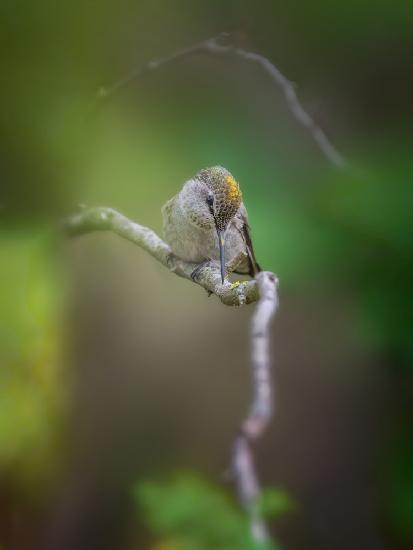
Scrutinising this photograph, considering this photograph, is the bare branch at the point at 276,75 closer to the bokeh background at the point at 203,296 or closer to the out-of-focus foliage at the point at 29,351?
the bokeh background at the point at 203,296

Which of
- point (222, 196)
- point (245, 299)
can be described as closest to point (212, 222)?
point (222, 196)

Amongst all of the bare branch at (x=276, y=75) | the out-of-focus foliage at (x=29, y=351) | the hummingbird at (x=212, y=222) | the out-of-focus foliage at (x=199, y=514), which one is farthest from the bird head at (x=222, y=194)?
the out-of-focus foliage at (x=199, y=514)

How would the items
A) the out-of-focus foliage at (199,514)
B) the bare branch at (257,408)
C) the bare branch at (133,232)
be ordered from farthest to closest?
the bare branch at (133,232), the out-of-focus foliage at (199,514), the bare branch at (257,408)

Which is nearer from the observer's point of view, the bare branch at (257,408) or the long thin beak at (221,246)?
the bare branch at (257,408)

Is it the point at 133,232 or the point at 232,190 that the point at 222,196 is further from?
the point at 133,232

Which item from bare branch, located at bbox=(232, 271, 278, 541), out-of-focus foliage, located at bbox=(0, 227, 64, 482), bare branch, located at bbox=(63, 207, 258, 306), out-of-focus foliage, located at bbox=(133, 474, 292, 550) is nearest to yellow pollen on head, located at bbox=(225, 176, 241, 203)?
bare branch, located at bbox=(63, 207, 258, 306)

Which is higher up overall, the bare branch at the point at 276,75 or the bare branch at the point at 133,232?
the bare branch at the point at 276,75
